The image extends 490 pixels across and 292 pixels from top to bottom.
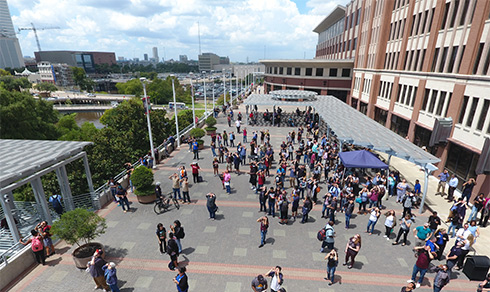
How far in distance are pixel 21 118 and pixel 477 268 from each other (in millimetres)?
39661

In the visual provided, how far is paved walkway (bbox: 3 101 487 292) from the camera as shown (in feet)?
30.0

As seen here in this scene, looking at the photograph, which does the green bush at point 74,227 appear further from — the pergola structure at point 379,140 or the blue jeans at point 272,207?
the pergola structure at point 379,140

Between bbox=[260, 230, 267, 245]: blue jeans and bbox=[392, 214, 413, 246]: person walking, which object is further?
bbox=[260, 230, 267, 245]: blue jeans

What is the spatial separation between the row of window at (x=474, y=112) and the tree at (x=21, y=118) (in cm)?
4140

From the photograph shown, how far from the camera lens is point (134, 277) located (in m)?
9.48

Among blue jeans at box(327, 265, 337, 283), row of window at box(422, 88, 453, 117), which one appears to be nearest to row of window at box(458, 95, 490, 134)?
row of window at box(422, 88, 453, 117)

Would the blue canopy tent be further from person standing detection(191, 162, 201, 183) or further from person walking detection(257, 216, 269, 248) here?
person standing detection(191, 162, 201, 183)

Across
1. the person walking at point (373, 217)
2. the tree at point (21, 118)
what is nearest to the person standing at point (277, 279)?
the person walking at point (373, 217)

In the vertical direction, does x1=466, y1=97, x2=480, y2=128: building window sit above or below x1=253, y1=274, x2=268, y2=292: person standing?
above

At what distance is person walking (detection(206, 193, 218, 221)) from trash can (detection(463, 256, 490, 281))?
35.0 ft

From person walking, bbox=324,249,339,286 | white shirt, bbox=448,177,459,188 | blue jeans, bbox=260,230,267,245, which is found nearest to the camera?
person walking, bbox=324,249,339,286

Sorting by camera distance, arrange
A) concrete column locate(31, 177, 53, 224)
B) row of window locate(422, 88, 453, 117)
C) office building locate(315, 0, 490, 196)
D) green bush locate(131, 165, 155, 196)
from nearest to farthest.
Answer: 1. concrete column locate(31, 177, 53, 224)
2. green bush locate(131, 165, 155, 196)
3. office building locate(315, 0, 490, 196)
4. row of window locate(422, 88, 453, 117)

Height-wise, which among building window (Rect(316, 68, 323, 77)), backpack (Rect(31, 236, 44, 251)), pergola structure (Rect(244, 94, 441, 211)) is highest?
building window (Rect(316, 68, 323, 77))

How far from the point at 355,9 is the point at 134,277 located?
170 ft
